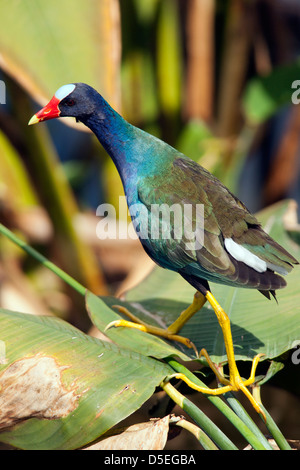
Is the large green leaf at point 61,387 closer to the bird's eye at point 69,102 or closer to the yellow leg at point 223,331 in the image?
the yellow leg at point 223,331

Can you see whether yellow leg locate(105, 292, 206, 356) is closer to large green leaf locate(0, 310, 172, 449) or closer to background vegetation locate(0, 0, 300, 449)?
background vegetation locate(0, 0, 300, 449)

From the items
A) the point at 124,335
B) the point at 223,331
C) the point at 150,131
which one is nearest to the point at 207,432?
the point at 223,331

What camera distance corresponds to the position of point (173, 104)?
Result: 2.64 metres

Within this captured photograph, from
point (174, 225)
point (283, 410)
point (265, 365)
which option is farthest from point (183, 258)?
point (283, 410)

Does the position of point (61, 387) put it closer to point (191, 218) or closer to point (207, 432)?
point (207, 432)

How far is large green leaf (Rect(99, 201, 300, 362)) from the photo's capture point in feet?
4.49

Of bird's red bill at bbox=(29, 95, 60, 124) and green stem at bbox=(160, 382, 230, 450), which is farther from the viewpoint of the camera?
bird's red bill at bbox=(29, 95, 60, 124)

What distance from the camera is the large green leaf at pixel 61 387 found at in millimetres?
1100

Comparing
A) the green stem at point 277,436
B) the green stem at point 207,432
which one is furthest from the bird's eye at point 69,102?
the green stem at point 277,436

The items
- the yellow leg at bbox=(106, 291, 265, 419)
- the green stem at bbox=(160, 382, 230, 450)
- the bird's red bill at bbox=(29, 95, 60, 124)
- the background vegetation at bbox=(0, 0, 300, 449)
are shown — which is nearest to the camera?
the green stem at bbox=(160, 382, 230, 450)

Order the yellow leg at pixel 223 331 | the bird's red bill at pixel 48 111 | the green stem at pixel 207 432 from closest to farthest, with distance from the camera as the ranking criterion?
the green stem at pixel 207 432, the yellow leg at pixel 223 331, the bird's red bill at pixel 48 111

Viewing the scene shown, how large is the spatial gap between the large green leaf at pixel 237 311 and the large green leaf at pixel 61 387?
261 millimetres

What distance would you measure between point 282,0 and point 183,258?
2048 mm

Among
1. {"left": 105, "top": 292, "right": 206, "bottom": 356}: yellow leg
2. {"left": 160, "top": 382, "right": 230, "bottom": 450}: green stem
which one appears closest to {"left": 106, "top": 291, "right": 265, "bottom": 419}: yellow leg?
{"left": 105, "top": 292, "right": 206, "bottom": 356}: yellow leg
